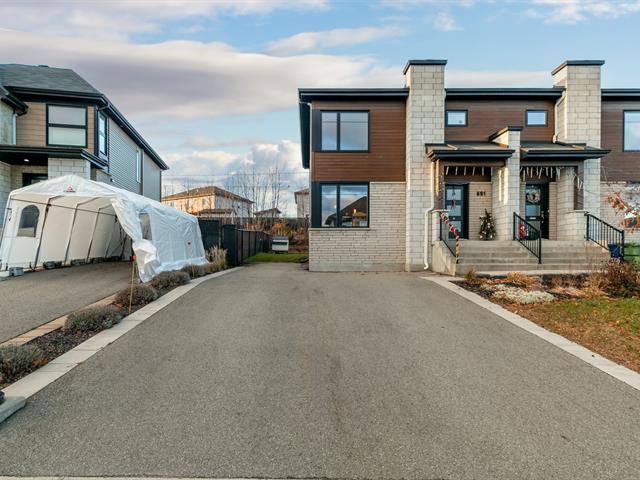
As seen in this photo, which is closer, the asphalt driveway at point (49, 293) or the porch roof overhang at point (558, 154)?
the asphalt driveway at point (49, 293)

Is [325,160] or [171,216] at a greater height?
[325,160]

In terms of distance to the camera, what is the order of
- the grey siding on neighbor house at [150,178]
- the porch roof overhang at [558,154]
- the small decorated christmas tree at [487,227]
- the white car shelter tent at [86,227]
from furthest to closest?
1. the grey siding on neighbor house at [150,178]
2. the small decorated christmas tree at [487,227]
3. the porch roof overhang at [558,154]
4. the white car shelter tent at [86,227]

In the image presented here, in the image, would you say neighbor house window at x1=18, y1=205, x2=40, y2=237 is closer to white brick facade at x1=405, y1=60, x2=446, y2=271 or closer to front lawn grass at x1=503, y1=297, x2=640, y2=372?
white brick facade at x1=405, y1=60, x2=446, y2=271

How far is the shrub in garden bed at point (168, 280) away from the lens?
11.0 metres

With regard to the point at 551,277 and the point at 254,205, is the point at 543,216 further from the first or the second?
the point at 254,205

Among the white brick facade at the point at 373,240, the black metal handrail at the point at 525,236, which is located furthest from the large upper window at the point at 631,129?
the white brick facade at the point at 373,240

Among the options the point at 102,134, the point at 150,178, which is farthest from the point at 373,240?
the point at 150,178

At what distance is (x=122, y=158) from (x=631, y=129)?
22.9m

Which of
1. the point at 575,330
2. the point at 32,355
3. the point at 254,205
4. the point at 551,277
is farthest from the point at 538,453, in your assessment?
the point at 254,205

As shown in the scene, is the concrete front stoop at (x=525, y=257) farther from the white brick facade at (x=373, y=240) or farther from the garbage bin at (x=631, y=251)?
the white brick facade at (x=373, y=240)

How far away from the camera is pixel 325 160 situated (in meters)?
16.4

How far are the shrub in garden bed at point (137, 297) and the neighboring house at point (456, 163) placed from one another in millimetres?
7764

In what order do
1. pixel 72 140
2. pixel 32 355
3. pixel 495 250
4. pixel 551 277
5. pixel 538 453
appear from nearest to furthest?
pixel 538 453
pixel 32 355
pixel 551 277
pixel 495 250
pixel 72 140

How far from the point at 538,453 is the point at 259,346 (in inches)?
147
